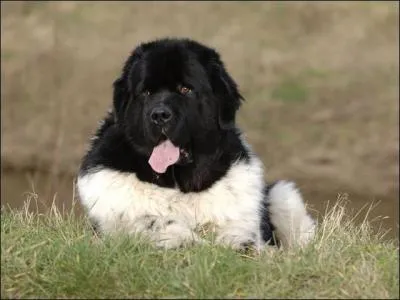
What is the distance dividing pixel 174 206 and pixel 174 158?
30 cm

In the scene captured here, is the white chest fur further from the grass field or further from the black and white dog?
the grass field

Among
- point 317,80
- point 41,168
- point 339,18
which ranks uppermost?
point 339,18

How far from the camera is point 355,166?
1741 cm

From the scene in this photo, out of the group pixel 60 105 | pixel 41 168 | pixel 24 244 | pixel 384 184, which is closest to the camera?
pixel 24 244

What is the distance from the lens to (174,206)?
616 cm

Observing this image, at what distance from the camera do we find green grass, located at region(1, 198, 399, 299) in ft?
15.8

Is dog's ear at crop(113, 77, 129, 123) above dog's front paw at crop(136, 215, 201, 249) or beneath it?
above

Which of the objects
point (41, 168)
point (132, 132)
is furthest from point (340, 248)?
point (41, 168)

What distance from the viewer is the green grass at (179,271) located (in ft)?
15.8

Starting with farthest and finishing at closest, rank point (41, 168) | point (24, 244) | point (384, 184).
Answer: point (41, 168) < point (384, 184) < point (24, 244)

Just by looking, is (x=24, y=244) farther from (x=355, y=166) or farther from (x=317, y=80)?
(x=317, y=80)

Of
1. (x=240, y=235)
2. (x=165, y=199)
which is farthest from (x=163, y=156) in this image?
(x=240, y=235)

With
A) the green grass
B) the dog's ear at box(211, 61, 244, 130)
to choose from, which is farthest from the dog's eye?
the green grass

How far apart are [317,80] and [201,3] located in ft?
9.24
